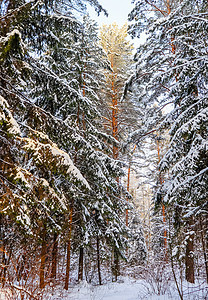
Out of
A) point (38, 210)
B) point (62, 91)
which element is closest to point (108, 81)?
point (62, 91)

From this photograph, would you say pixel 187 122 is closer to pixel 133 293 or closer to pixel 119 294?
pixel 133 293

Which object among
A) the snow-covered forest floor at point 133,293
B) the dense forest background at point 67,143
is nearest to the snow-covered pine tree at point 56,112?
the dense forest background at point 67,143

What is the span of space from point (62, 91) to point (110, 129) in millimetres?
7208

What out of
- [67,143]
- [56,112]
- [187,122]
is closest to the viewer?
[187,122]

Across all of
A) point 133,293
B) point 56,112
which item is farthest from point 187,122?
point 133,293

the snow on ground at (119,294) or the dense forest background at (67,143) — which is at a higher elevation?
the dense forest background at (67,143)

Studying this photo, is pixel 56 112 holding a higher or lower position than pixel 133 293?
higher

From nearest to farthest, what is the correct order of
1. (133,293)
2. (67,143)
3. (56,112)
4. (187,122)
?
(187,122) < (67,143) < (133,293) < (56,112)

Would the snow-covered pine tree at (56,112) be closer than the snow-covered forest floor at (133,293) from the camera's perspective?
Yes

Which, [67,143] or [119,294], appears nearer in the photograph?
[67,143]

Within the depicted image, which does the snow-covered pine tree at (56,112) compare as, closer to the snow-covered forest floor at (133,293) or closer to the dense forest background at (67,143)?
the dense forest background at (67,143)

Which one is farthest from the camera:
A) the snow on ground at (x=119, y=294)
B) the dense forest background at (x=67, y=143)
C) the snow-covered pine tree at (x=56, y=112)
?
the snow on ground at (x=119, y=294)

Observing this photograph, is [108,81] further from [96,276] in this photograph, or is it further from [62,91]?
[96,276]

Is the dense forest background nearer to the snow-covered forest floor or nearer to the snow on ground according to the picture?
the snow-covered forest floor
